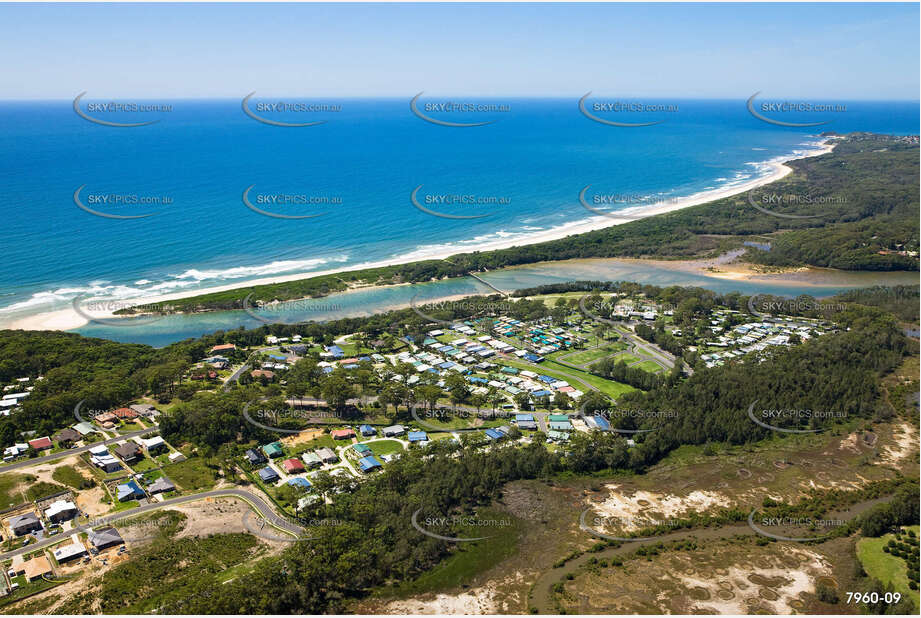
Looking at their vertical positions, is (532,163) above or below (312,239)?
above

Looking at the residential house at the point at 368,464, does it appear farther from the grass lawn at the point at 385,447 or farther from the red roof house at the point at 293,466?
the red roof house at the point at 293,466

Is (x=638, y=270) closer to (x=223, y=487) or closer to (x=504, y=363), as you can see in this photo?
(x=504, y=363)

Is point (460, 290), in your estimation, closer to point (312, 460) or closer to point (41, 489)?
point (312, 460)

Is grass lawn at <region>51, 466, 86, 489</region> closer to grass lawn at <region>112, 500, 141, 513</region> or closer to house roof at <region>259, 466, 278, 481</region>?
grass lawn at <region>112, 500, 141, 513</region>

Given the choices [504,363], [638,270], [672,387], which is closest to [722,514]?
[672,387]

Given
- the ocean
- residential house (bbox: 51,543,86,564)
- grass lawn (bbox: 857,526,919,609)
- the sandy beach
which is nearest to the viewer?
residential house (bbox: 51,543,86,564)

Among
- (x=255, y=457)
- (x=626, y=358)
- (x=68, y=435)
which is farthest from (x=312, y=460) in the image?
(x=626, y=358)

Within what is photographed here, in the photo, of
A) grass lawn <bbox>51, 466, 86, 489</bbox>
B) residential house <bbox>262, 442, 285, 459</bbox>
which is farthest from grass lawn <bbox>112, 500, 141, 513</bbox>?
residential house <bbox>262, 442, 285, 459</bbox>
